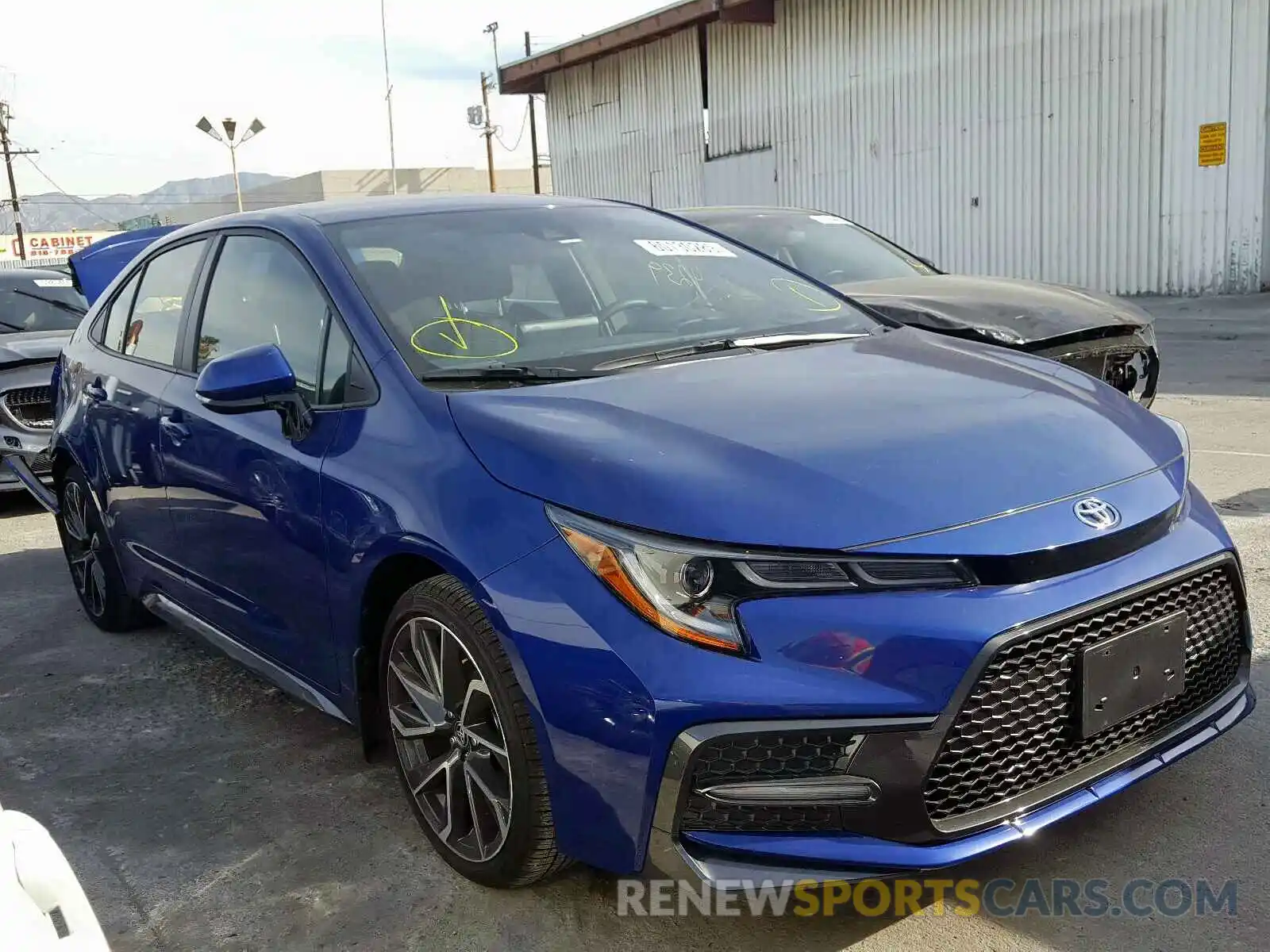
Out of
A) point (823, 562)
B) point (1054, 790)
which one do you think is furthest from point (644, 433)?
point (1054, 790)

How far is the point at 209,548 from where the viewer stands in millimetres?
3500

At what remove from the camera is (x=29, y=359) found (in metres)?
7.30

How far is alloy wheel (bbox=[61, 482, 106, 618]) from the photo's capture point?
4.67 meters

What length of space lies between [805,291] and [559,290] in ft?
2.74

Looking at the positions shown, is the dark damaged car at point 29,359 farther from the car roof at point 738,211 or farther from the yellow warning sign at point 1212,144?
the yellow warning sign at point 1212,144

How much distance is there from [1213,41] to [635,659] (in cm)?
1543

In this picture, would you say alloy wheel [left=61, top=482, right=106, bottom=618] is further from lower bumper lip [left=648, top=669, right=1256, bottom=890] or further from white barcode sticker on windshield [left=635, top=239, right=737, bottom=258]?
lower bumper lip [left=648, top=669, right=1256, bottom=890]

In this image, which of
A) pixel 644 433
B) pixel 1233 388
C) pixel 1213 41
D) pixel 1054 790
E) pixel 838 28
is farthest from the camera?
pixel 838 28

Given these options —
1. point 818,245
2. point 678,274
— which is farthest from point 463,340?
point 818,245

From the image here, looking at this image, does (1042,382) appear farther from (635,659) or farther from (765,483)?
(635,659)

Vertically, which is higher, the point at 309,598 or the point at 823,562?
the point at 823,562

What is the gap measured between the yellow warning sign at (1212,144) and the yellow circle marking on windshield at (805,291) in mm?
13321

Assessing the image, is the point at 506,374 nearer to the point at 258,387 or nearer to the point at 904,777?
the point at 258,387

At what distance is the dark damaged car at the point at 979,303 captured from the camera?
17.7 feet
